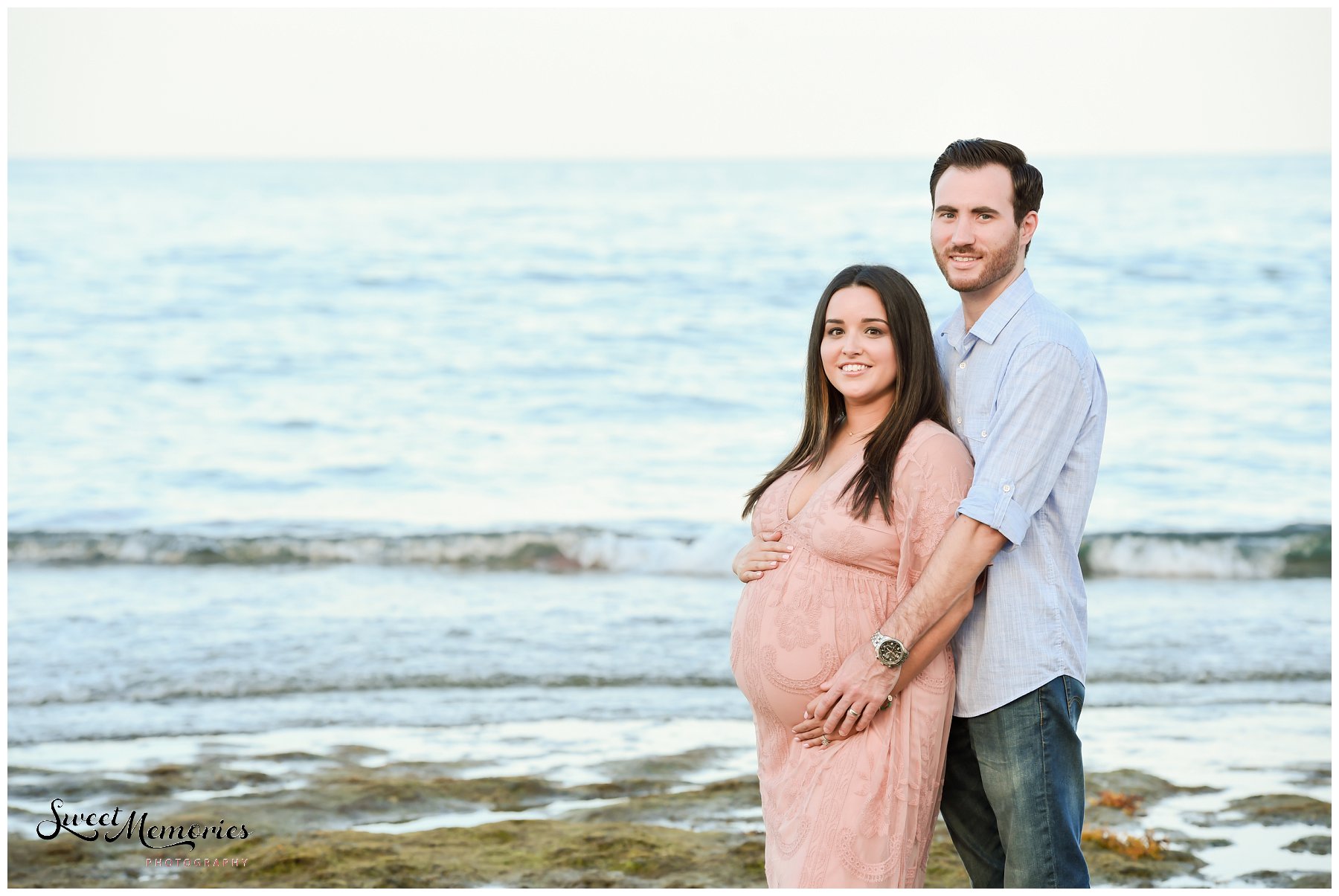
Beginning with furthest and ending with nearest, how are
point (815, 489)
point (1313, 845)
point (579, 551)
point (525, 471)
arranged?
1. point (525, 471)
2. point (579, 551)
3. point (1313, 845)
4. point (815, 489)

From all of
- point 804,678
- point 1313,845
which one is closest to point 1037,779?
point 804,678

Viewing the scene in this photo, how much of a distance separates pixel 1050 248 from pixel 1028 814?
23676 mm

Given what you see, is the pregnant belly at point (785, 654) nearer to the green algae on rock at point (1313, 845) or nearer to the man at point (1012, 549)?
the man at point (1012, 549)

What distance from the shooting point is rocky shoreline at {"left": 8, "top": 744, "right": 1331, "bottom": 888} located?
422 centimetres

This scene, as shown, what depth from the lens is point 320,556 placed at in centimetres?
976

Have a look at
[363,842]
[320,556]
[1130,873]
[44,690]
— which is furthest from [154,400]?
[1130,873]

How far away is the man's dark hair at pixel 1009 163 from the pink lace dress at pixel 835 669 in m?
0.56

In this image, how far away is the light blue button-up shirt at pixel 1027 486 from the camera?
8.06 ft

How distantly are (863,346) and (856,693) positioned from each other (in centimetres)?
74

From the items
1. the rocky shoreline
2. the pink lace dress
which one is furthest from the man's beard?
the rocky shoreline

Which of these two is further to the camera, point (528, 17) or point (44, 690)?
point (528, 17)

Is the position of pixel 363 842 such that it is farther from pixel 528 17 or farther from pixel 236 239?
pixel 528 17

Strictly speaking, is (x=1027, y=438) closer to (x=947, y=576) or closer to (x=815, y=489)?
(x=947, y=576)

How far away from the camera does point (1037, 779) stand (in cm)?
252
